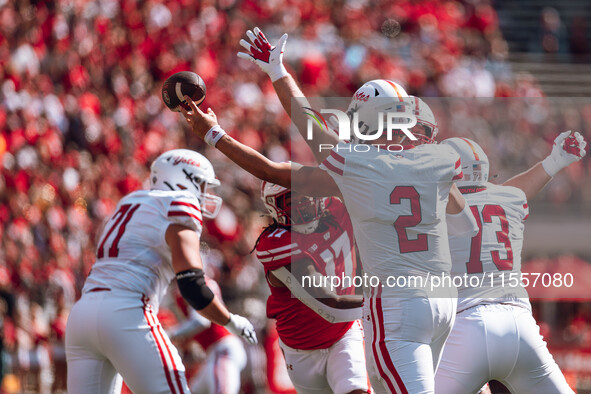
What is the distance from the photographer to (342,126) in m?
5.05

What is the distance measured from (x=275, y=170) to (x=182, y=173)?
1025 mm

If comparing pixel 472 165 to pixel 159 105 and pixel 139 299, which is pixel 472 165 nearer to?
pixel 139 299

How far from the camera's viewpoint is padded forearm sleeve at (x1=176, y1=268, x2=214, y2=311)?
189 inches

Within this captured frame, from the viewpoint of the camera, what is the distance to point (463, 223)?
15.4ft

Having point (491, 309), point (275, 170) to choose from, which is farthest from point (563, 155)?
point (275, 170)

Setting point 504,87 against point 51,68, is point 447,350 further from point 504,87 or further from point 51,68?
point 504,87

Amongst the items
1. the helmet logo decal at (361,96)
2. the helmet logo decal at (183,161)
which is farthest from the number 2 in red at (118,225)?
the helmet logo decal at (361,96)

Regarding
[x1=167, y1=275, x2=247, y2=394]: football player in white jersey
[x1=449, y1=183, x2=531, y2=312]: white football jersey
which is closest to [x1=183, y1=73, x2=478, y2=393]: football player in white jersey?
[x1=449, y1=183, x2=531, y2=312]: white football jersey

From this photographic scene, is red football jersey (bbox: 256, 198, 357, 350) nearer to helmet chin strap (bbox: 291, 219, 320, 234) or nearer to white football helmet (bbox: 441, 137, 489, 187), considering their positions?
helmet chin strap (bbox: 291, 219, 320, 234)

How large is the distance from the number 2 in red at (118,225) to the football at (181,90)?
2.17 ft

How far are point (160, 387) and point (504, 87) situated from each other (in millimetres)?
11457

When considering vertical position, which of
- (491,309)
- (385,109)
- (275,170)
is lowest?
(491,309)

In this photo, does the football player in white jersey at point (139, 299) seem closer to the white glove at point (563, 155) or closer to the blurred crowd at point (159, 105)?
the white glove at point (563, 155)

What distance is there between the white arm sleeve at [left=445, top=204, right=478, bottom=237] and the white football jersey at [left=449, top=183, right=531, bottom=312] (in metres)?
0.05
